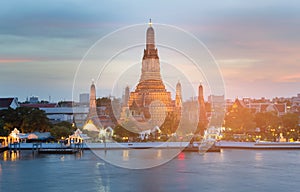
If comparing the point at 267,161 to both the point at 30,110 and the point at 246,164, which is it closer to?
the point at 246,164

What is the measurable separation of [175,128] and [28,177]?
21.6 metres

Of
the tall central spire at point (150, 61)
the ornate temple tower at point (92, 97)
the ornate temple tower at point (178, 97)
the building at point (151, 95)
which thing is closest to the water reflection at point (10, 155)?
the building at point (151, 95)

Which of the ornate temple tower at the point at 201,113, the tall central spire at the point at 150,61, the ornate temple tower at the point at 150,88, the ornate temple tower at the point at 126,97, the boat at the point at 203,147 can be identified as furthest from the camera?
the tall central spire at the point at 150,61

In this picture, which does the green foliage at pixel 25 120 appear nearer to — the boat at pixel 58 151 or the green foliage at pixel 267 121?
the boat at pixel 58 151

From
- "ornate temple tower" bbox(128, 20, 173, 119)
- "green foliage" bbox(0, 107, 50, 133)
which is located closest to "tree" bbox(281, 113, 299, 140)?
"ornate temple tower" bbox(128, 20, 173, 119)

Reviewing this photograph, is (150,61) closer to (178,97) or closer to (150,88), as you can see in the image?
(150,88)

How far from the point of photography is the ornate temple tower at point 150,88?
5022 centimetres

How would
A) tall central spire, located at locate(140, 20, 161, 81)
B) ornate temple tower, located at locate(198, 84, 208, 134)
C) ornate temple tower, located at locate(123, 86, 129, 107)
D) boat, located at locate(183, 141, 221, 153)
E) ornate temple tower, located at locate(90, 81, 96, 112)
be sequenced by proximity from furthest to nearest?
tall central spire, located at locate(140, 20, 161, 81)
ornate temple tower, located at locate(123, 86, 129, 107)
ornate temple tower, located at locate(90, 81, 96, 112)
ornate temple tower, located at locate(198, 84, 208, 134)
boat, located at locate(183, 141, 221, 153)

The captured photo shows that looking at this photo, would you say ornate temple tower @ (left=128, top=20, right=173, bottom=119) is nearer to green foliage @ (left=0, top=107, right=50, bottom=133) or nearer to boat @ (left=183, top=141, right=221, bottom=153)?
boat @ (left=183, top=141, right=221, bottom=153)

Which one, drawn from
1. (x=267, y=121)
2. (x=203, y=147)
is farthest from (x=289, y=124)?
(x=203, y=147)

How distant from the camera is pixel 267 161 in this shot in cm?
2566

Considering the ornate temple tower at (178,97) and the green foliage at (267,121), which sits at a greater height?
the ornate temple tower at (178,97)

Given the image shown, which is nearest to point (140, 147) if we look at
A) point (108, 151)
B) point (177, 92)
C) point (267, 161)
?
point (108, 151)

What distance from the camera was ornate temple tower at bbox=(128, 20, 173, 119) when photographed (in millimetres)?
50219
